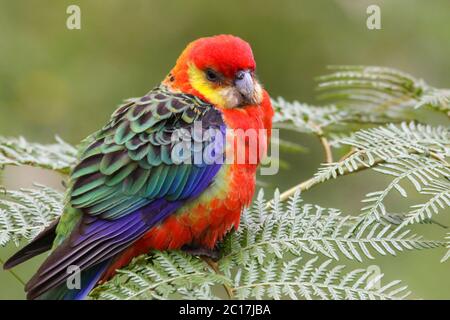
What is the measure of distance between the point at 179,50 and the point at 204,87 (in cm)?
319

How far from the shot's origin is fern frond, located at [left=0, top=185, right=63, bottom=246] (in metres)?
3.24

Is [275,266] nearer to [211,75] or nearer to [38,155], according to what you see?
[211,75]

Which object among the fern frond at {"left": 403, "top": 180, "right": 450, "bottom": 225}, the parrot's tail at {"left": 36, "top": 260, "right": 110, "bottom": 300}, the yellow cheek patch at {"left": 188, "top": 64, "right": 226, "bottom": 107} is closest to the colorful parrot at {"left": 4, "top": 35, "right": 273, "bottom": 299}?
the parrot's tail at {"left": 36, "top": 260, "right": 110, "bottom": 300}

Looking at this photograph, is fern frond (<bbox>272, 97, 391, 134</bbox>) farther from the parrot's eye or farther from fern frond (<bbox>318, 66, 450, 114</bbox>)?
the parrot's eye

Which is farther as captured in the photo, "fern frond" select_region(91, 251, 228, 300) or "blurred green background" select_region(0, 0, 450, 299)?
"blurred green background" select_region(0, 0, 450, 299)

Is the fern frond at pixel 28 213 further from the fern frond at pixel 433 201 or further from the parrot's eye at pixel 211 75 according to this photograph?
the fern frond at pixel 433 201

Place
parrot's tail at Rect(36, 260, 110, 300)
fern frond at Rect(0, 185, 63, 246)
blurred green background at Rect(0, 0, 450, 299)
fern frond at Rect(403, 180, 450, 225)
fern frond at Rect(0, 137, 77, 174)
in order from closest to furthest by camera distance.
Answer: fern frond at Rect(403, 180, 450, 225)
parrot's tail at Rect(36, 260, 110, 300)
fern frond at Rect(0, 185, 63, 246)
fern frond at Rect(0, 137, 77, 174)
blurred green background at Rect(0, 0, 450, 299)

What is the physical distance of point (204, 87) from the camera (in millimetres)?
4035

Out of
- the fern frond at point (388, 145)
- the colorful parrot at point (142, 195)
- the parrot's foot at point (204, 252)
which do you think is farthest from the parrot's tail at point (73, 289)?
the fern frond at point (388, 145)

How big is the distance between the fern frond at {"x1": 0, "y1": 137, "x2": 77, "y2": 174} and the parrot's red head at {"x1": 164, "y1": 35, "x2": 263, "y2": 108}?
0.77 meters

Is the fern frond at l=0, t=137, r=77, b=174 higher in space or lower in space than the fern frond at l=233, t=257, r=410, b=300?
higher
